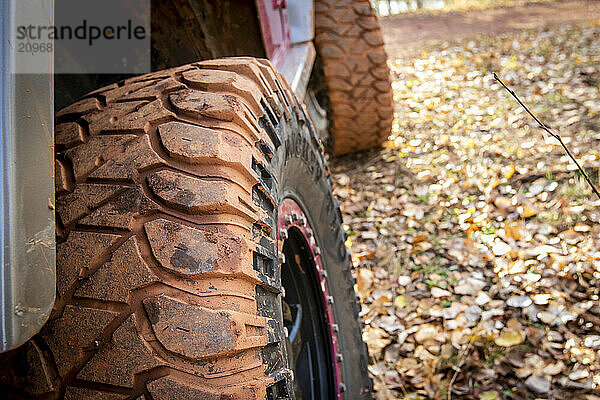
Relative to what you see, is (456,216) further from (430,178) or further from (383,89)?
(383,89)

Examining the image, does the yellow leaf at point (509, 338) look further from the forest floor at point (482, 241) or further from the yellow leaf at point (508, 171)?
the yellow leaf at point (508, 171)

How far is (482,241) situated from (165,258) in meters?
1.92

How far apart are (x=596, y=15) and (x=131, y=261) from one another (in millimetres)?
6638

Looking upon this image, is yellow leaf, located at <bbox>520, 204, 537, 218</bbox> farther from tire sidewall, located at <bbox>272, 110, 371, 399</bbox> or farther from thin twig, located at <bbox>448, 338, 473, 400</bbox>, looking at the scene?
tire sidewall, located at <bbox>272, 110, 371, 399</bbox>

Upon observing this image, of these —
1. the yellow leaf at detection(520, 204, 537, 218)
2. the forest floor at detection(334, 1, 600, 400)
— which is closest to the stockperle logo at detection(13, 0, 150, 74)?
the forest floor at detection(334, 1, 600, 400)

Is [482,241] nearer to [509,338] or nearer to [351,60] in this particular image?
[509,338]

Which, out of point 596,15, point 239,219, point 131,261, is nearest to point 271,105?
point 239,219

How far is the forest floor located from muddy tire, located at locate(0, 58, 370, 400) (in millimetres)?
1115

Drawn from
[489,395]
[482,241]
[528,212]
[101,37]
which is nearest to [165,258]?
[101,37]

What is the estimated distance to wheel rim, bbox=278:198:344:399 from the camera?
141 centimetres

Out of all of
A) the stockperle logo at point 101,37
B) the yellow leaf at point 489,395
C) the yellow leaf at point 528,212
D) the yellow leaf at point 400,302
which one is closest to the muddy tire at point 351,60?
the yellow leaf at point 528,212

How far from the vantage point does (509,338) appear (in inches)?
75.2

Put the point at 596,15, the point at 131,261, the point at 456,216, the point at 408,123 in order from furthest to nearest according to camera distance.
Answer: the point at 596,15
the point at 408,123
the point at 456,216
the point at 131,261

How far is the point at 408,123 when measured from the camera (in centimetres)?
388
